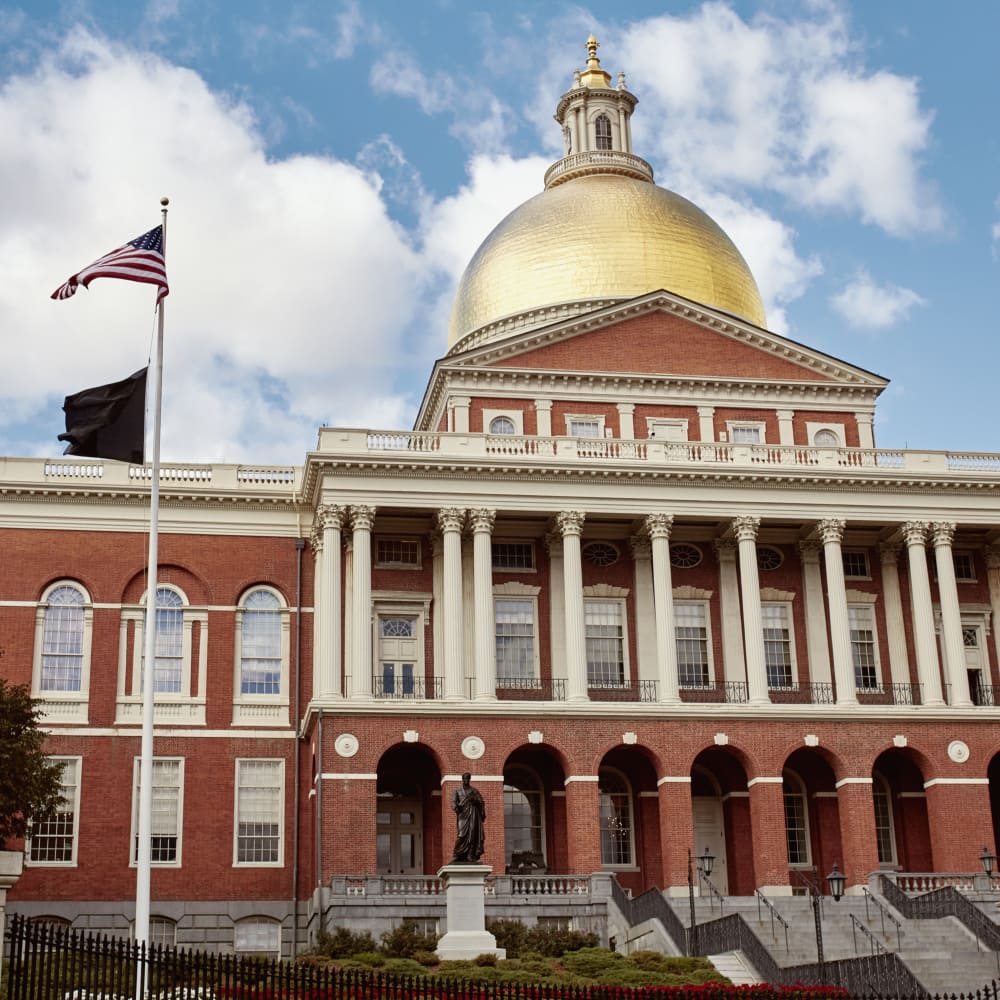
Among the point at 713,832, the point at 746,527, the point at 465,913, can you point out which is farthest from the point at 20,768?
the point at 746,527

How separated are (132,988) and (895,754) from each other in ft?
107

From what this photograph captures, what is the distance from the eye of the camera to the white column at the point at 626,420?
174 feet

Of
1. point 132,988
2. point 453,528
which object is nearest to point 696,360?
point 453,528

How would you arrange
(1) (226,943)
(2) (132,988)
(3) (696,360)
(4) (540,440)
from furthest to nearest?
(3) (696,360)
(4) (540,440)
(1) (226,943)
(2) (132,988)

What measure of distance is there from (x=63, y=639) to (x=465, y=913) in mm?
18777

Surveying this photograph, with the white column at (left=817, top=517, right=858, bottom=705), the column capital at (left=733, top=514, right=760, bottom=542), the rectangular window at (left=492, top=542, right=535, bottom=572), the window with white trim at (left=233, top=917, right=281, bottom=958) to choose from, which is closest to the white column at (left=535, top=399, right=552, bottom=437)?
the rectangular window at (left=492, top=542, right=535, bottom=572)

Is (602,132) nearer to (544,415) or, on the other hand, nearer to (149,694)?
(544,415)

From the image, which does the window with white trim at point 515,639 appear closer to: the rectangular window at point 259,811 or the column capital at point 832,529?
the rectangular window at point 259,811

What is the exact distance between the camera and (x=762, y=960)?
35062mm

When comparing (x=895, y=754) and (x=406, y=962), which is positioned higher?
(x=895, y=754)

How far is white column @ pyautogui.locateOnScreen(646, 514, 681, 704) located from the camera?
47.8m

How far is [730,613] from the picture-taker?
1999 inches

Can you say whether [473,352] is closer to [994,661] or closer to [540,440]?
[540,440]

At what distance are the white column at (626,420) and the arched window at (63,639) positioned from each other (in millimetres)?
17237
